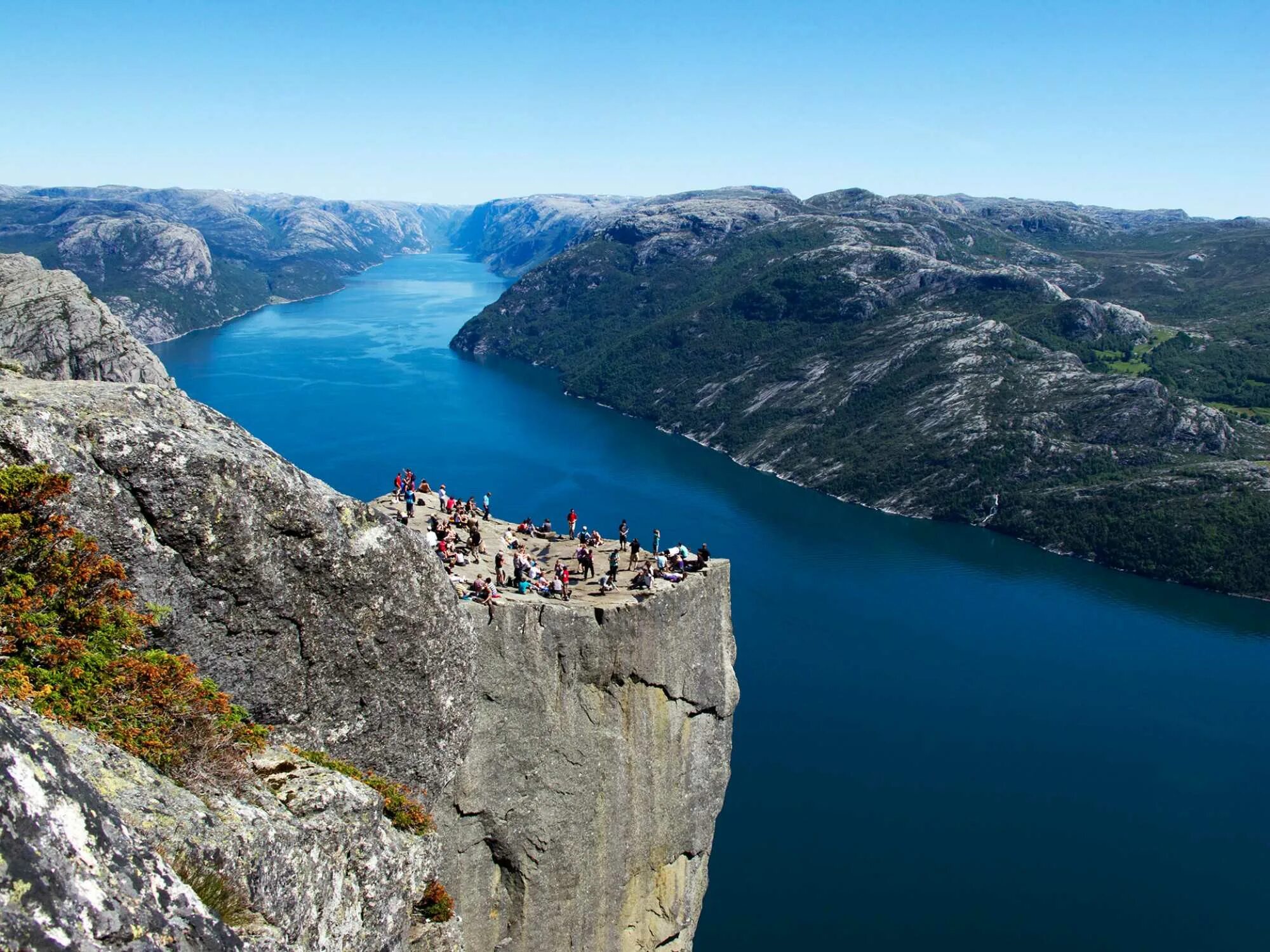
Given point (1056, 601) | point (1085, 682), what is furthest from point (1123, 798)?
point (1056, 601)

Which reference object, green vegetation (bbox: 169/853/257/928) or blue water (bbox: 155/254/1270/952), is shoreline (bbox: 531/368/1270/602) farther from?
green vegetation (bbox: 169/853/257/928)

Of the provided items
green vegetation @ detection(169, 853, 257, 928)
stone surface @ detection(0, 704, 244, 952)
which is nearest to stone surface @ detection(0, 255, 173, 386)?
green vegetation @ detection(169, 853, 257, 928)

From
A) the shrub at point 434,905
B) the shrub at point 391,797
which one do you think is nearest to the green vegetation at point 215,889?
the shrub at point 391,797

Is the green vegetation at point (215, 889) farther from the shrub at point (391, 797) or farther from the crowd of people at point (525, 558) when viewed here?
the crowd of people at point (525, 558)

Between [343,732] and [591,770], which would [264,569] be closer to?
[343,732]

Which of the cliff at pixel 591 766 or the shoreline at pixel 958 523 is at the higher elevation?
the cliff at pixel 591 766

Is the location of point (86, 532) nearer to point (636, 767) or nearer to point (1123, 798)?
point (636, 767)
